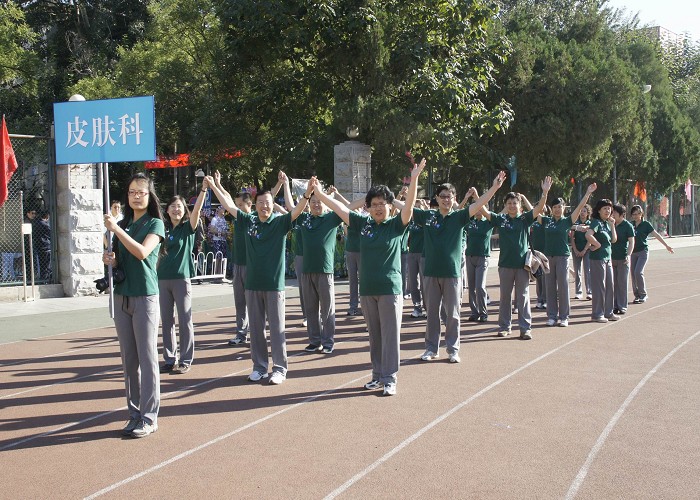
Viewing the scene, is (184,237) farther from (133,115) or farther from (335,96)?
(335,96)

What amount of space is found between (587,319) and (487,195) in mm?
5307

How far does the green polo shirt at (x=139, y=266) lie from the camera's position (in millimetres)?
6090

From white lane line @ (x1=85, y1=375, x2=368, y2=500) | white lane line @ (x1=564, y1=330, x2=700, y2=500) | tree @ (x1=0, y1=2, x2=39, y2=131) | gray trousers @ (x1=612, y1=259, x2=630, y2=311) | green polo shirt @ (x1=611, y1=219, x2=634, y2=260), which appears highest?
tree @ (x1=0, y1=2, x2=39, y2=131)

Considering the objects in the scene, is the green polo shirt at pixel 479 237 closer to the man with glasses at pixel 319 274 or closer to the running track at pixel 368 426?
the running track at pixel 368 426

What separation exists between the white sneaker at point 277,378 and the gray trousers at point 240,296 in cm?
178

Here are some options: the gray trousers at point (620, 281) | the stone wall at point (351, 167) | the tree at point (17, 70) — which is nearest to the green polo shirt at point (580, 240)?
the gray trousers at point (620, 281)

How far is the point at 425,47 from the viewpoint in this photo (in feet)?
64.2

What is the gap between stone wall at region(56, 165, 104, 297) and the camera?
1576 cm

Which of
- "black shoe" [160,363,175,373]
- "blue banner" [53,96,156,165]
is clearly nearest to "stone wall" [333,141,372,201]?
"blue banner" [53,96,156,165]

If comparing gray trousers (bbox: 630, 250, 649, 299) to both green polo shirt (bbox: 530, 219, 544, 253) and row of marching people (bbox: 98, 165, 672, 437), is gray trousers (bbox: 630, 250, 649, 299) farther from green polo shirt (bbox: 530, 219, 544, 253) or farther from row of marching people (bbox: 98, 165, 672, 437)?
row of marching people (bbox: 98, 165, 672, 437)

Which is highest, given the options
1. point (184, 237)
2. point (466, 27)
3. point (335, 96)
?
point (466, 27)

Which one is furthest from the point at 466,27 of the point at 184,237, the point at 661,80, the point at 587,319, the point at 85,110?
the point at 661,80

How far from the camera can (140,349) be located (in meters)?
6.12

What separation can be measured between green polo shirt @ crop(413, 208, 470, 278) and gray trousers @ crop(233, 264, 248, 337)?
243 centimetres
